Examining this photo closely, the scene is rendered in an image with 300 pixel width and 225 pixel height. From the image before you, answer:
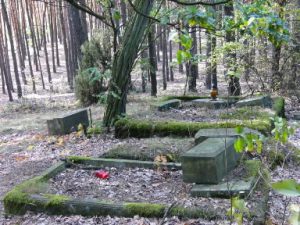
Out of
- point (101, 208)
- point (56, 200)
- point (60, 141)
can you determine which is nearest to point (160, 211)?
point (101, 208)

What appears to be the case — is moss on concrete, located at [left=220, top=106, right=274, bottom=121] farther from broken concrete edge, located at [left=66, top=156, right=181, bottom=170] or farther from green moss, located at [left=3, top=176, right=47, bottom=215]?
green moss, located at [left=3, top=176, right=47, bottom=215]

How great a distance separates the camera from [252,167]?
4703 millimetres

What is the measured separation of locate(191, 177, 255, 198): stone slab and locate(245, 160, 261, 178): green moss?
0.54 ft

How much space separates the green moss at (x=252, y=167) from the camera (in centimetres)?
451

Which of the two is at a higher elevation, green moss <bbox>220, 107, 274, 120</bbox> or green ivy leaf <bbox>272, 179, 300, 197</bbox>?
green ivy leaf <bbox>272, 179, 300, 197</bbox>

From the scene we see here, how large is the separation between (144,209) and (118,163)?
Answer: 62.1 inches

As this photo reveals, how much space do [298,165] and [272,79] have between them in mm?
6012

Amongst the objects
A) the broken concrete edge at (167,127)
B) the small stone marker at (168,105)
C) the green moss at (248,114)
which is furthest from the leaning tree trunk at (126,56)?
the green moss at (248,114)

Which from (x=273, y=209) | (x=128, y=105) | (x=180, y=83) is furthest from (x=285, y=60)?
(x=180, y=83)

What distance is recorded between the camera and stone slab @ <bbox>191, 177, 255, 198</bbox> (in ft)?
13.2

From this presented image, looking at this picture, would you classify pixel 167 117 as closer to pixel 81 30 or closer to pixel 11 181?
pixel 11 181

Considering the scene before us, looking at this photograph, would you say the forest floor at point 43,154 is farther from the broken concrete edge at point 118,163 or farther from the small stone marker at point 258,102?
the small stone marker at point 258,102

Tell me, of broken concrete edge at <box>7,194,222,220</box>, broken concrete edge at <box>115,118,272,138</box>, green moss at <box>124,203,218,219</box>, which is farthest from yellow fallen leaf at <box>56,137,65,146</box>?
green moss at <box>124,203,218,219</box>

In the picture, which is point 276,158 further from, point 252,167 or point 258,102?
point 258,102
